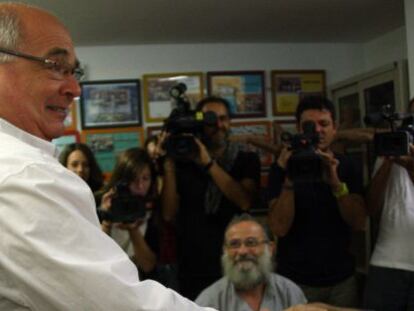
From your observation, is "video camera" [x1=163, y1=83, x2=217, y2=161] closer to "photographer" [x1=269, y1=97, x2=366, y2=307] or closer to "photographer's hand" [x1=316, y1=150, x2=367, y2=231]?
"photographer" [x1=269, y1=97, x2=366, y2=307]

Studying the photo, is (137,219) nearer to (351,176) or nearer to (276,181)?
(276,181)

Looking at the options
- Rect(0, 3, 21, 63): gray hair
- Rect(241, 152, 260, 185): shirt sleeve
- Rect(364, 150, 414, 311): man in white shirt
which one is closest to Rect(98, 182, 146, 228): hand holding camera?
Rect(241, 152, 260, 185): shirt sleeve

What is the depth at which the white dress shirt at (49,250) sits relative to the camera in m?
0.73

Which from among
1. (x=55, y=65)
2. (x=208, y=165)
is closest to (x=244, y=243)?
(x=208, y=165)

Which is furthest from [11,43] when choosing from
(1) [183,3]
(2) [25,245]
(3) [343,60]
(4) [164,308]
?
(3) [343,60]

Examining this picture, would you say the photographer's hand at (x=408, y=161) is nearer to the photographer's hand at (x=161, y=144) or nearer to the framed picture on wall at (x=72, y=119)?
the photographer's hand at (x=161, y=144)

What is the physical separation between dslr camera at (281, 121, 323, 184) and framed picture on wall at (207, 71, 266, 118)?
7.01 ft

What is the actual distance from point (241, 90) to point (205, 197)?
6.99 ft

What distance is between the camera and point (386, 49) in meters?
4.22

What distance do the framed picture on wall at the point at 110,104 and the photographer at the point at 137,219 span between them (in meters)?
1.87

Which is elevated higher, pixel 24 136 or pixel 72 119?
pixel 72 119

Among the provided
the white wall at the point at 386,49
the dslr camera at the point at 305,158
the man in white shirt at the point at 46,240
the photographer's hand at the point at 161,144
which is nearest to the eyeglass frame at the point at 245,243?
the dslr camera at the point at 305,158

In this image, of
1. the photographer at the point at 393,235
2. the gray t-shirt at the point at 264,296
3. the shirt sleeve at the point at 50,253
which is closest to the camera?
the shirt sleeve at the point at 50,253

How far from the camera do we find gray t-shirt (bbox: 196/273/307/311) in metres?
2.04
